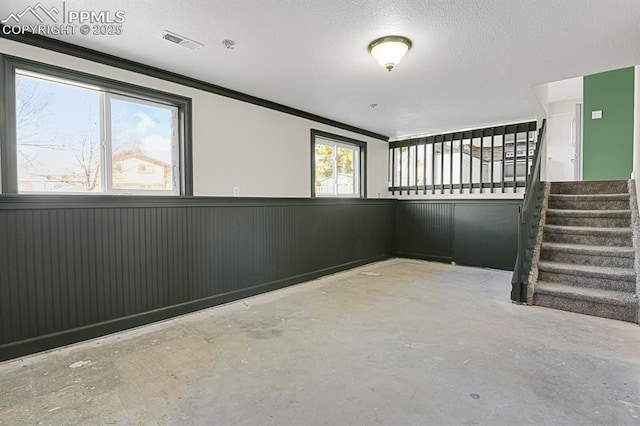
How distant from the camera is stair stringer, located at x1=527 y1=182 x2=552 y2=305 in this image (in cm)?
380

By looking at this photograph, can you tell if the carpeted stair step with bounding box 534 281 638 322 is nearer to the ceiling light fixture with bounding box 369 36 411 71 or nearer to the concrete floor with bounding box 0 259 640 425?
the concrete floor with bounding box 0 259 640 425

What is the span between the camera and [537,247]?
432 cm

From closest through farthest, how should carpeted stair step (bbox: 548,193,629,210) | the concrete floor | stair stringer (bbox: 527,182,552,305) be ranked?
the concrete floor, stair stringer (bbox: 527,182,552,305), carpeted stair step (bbox: 548,193,629,210)

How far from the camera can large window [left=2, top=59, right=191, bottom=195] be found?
273 centimetres

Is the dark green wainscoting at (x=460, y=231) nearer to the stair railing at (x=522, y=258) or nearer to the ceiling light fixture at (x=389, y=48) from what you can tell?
the stair railing at (x=522, y=258)

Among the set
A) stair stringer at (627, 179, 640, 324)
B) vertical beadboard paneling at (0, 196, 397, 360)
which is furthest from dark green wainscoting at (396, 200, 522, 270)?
vertical beadboard paneling at (0, 196, 397, 360)

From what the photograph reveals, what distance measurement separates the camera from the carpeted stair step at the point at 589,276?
360cm

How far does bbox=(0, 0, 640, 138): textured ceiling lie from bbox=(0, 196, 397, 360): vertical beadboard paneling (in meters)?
1.42

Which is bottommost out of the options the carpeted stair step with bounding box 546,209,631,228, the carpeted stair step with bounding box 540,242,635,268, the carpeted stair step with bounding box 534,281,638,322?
the carpeted stair step with bounding box 534,281,638,322

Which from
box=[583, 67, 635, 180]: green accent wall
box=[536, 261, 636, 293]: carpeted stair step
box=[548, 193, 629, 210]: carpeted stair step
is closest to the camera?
box=[536, 261, 636, 293]: carpeted stair step

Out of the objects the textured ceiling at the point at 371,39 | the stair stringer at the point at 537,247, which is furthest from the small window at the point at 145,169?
the stair stringer at the point at 537,247

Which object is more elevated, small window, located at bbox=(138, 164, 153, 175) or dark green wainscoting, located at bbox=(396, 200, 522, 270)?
small window, located at bbox=(138, 164, 153, 175)

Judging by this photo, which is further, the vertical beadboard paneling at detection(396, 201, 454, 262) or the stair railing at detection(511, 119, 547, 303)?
the vertical beadboard paneling at detection(396, 201, 454, 262)

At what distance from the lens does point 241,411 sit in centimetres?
188
